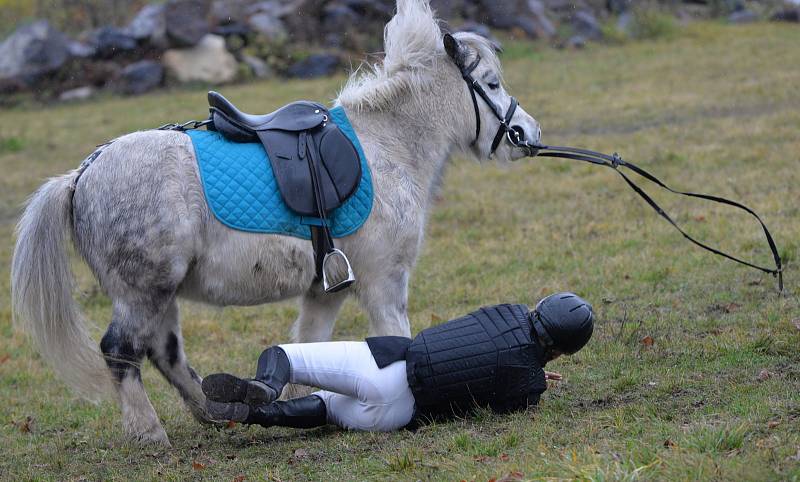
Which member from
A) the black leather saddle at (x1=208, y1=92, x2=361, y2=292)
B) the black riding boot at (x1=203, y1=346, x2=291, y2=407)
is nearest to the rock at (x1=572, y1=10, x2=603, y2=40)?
the black leather saddle at (x1=208, y1=92, x2=361, y2=292)

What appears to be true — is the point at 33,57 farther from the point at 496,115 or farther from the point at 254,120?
the point at 496,115

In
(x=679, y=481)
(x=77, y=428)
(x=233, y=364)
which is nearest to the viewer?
(x=679, y=481)

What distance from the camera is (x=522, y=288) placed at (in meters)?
8.32

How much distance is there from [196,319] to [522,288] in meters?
2.80

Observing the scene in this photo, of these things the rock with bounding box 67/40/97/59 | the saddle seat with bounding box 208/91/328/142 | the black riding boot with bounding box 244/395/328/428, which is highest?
the saddle seat with bounding box 208/91/328/142

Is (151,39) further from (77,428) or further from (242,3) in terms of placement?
(77,428)

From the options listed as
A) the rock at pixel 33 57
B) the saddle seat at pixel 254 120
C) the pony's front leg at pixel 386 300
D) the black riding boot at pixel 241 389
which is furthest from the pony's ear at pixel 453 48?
the rock at pixel 33 57

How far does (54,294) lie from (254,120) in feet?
4.81

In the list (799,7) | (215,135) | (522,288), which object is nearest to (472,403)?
(215,135)

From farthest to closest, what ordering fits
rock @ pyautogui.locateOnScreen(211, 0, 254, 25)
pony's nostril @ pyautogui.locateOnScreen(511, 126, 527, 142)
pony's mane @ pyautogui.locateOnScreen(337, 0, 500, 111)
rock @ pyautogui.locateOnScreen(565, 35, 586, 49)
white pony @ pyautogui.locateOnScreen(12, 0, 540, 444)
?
1. rock @ pyautogui.locateOnScreen(565, 35, 586, 49)
2. rock @ pyautogui.locateOnScreen(211, 0, 254, 25)
3. pony's nostril @ pyautogui.locateOnScreen(511, 126, 527, 142)
4. pony's mane @ pyautogui.locateOnScreen(337, 0, 500, 111)
5. white pony @ pyautogui.locateOnScreen(12, 0, 540, 444)

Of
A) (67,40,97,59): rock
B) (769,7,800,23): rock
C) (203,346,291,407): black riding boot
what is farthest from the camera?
(769,7,800,23): rock

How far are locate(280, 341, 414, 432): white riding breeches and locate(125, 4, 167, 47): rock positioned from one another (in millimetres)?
16929

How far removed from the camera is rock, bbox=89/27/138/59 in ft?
69.4

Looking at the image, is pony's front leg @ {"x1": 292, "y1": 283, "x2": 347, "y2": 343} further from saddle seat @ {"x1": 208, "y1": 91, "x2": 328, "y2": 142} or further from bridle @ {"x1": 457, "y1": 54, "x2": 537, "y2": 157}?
bridle @ {"x1": 457, "y1": 54, "x2": 537, "y2": 157}
